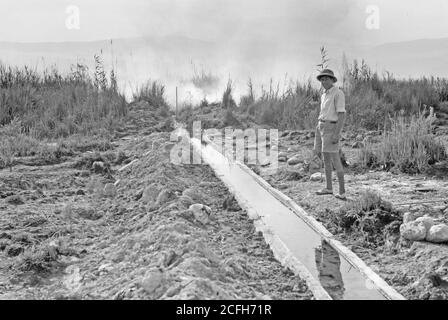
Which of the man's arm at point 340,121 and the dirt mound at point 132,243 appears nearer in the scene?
the dirt mound at point 132,243

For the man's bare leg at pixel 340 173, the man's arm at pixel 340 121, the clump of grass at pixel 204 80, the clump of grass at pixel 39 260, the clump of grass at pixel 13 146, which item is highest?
the clump of grass at pixel 204 80

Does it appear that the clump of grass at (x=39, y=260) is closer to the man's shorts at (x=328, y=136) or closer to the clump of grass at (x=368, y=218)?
the clump of grass at (x=368, y=218)

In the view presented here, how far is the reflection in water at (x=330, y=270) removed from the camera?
438 centimetres

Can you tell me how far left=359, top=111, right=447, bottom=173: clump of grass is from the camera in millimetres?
8289

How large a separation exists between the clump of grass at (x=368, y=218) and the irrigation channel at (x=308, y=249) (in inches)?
10.4

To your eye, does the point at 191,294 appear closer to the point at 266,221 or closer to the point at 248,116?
the point at 266,221

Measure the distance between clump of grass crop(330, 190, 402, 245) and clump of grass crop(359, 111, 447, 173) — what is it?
2.48 meters

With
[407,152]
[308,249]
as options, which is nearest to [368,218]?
[308,249]

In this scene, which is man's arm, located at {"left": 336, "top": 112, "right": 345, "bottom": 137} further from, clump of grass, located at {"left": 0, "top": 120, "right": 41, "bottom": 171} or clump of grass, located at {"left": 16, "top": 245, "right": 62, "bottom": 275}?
clump of grass, located at {"left": 0, "top": 120, "right": 41, "bottom": 171}

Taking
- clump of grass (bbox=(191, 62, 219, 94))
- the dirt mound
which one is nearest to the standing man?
the dirt mound

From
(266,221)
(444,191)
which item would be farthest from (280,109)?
(266,221)

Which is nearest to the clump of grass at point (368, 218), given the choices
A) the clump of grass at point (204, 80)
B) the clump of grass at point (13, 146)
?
the clump of grass at point (13, 146)

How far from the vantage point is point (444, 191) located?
23.4ft

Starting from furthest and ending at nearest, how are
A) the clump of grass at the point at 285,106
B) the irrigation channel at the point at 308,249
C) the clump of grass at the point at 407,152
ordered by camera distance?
the clump of grass at the point at 285,106 → the clump of grass at the point at 407,152 → the irrigation channel at the point at 308,249
